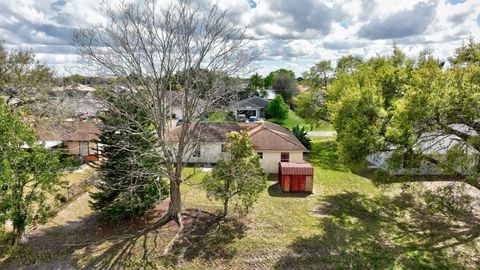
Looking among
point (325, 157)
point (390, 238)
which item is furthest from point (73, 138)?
point (390, 238)

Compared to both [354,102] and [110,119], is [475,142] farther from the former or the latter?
[110,119]

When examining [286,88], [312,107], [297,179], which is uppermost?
[286,88]

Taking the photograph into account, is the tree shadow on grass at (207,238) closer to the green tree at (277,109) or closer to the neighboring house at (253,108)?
the green tree at (277,109)

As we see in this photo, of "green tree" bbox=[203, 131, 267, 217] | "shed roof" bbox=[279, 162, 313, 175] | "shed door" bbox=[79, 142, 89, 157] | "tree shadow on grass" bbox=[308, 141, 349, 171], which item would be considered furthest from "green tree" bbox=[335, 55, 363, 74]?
"shed door" bbox=[79, 142, 89, 157]

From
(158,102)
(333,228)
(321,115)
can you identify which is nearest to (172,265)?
(158,102)

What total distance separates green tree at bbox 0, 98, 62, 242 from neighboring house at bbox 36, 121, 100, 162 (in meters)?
12.8

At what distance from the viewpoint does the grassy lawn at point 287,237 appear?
40.2 ft

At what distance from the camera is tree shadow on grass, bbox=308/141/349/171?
25.5m

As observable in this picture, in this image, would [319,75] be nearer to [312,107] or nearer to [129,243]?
[312,107]

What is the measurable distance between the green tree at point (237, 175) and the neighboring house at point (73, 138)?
1501 centimetres

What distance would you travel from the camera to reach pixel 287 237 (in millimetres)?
13992

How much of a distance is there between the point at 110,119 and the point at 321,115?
23.6 meters

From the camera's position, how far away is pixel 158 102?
531 inches

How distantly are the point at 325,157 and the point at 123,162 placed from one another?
761 inches
